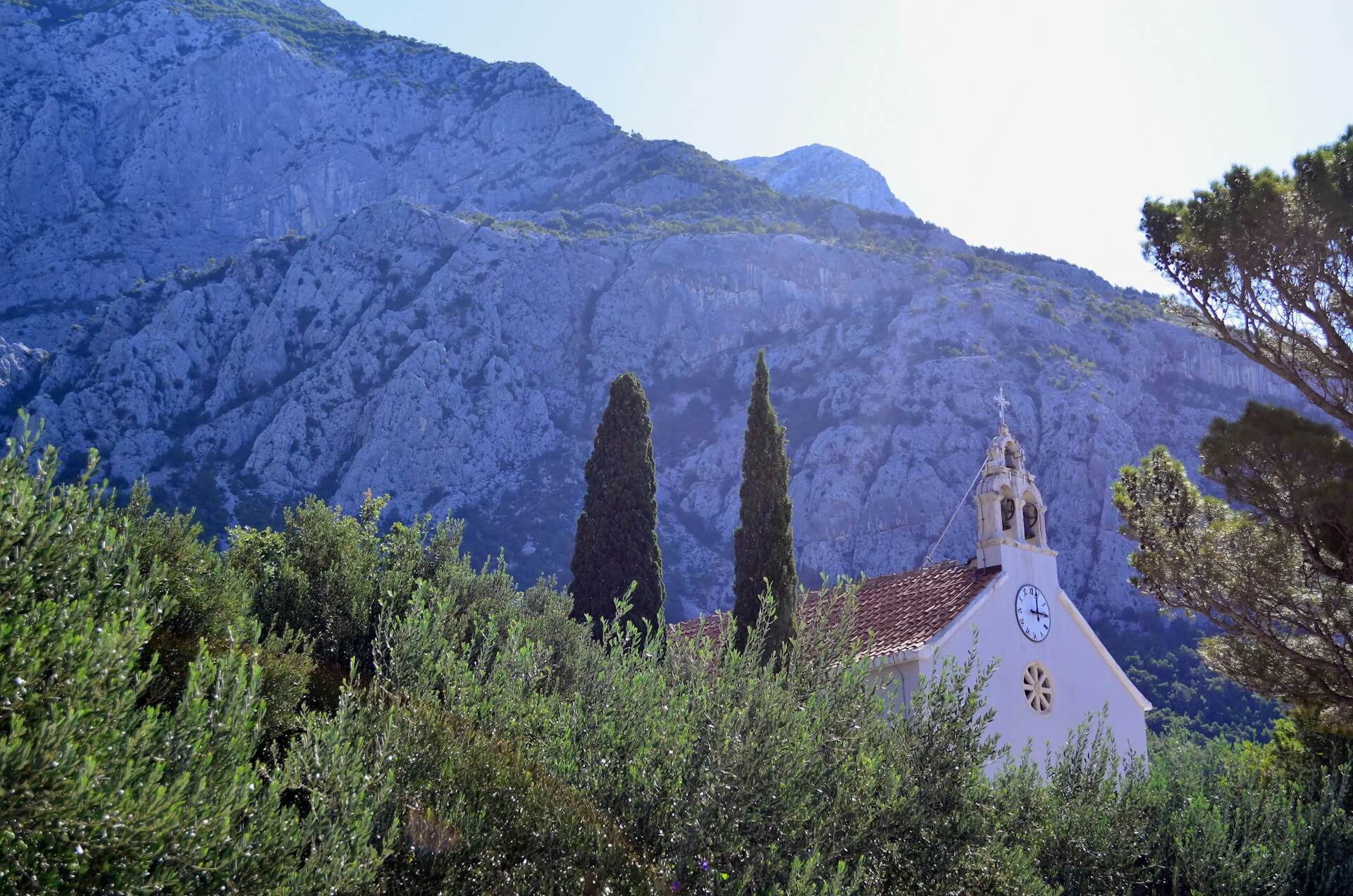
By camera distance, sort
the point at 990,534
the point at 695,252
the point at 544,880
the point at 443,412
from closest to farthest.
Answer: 1. the point at 544,880
2. the point at 990,534
3. the point at 443,412
4. the point at 695,252

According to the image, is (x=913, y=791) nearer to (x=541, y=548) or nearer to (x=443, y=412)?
(x=541, y=548)

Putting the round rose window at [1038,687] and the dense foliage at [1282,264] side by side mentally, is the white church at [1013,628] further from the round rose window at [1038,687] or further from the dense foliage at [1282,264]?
the dense foliage at [1282,264]

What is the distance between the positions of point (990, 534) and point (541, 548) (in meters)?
43.6

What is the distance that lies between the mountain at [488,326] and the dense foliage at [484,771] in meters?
48.7

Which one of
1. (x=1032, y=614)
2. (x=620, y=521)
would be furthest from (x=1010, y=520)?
(x=620, y=521)

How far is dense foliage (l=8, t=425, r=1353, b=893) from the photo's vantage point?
416 centimetres

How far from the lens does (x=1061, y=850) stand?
9.03 m

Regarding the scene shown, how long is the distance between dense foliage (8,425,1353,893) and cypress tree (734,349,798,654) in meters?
6.40

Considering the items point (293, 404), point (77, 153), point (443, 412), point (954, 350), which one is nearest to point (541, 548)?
point (443, 412)

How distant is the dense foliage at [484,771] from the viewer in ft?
13.7

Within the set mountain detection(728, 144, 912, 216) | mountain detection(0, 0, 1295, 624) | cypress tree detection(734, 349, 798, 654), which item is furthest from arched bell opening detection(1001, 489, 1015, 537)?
mountain detection(728, 144, 912, 216)

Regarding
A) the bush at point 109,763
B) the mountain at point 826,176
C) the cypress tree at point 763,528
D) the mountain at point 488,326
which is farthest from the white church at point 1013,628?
the mountain at point 826,176

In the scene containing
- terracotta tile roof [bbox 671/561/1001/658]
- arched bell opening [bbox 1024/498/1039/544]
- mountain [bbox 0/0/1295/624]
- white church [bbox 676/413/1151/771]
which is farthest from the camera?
mountain [bbox 0/0/1295/624]

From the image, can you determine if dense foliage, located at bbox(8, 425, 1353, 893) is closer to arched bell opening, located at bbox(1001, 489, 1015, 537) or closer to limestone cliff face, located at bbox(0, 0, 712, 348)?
arched bell opening, located at bbox(1001, 489, 1015, 537)
